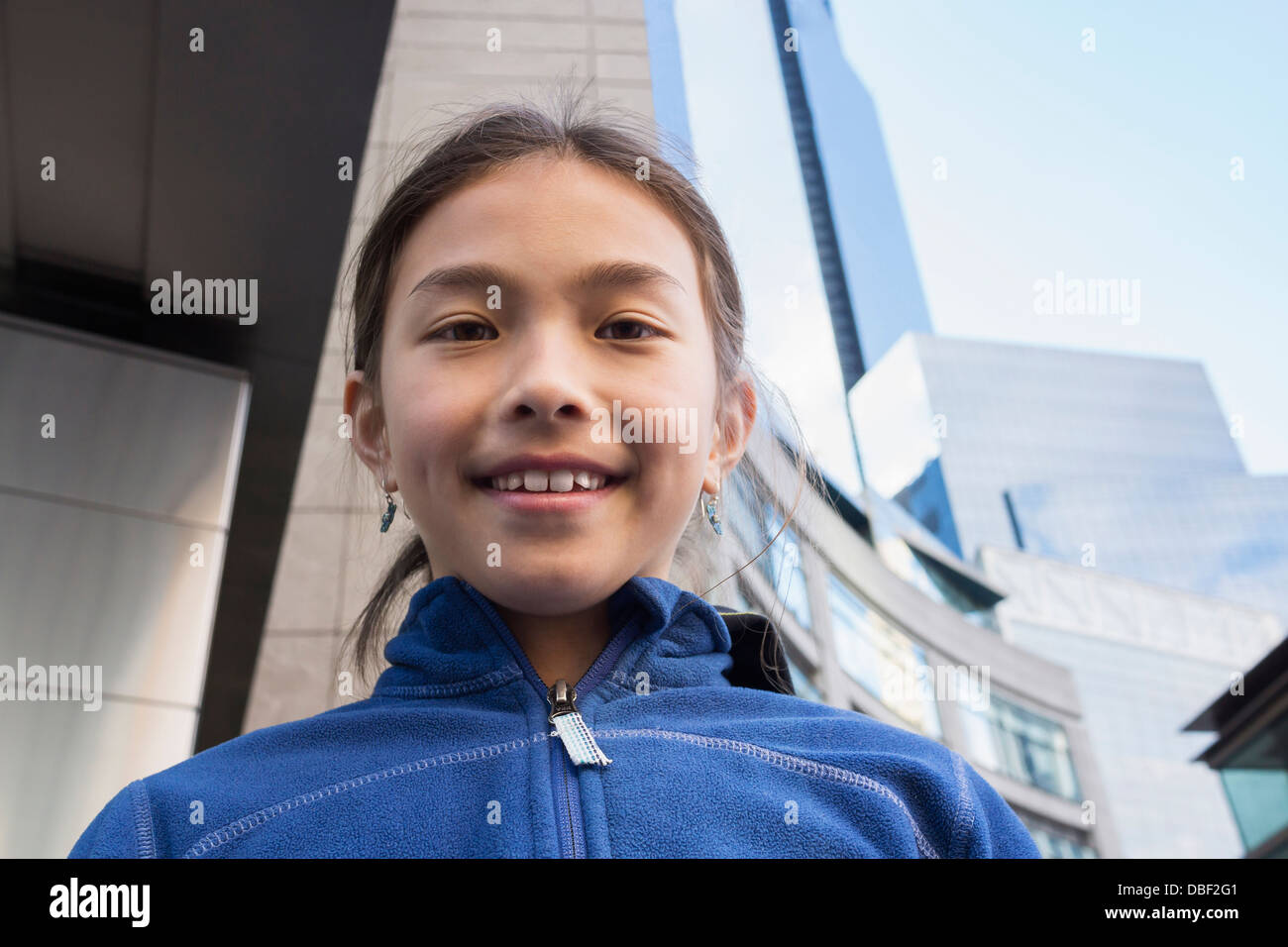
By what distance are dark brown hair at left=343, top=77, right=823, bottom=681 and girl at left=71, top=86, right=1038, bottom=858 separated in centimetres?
5

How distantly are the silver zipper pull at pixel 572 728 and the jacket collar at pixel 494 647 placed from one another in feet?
0.13

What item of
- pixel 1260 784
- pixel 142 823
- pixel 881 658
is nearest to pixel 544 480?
pixel 142 823

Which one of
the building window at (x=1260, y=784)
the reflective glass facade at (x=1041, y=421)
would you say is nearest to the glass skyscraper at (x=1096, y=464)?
the reflective glass facade at (x=1041, y=421)

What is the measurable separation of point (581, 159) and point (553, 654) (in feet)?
1.53

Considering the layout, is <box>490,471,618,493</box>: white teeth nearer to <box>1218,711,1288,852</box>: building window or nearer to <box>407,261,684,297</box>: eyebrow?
<box>407,261,684,297</box>: eyebrow

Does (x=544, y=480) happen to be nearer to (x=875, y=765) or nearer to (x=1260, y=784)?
(x=875, y=765)

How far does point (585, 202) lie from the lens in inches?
32.2

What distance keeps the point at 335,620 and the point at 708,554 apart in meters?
3.35

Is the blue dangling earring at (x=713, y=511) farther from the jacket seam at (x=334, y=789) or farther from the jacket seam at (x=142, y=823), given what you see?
the jacket seam at (x=142, y=823)

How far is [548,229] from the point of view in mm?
779

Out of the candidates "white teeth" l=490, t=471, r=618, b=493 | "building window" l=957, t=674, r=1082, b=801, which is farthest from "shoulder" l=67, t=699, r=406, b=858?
"building window" l=957, t=674, r=1082, b=801

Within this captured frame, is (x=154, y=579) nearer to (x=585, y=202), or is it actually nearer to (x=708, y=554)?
(x=708, y=554)

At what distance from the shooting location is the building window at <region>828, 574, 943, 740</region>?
21.7 meters
